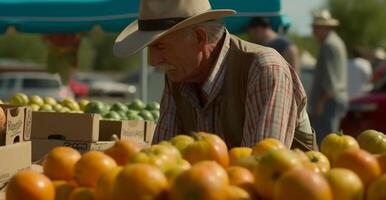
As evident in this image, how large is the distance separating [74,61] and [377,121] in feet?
12.5

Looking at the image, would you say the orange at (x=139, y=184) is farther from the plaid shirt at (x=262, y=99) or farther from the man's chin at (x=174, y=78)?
the man's chin at (x=174, y=78)

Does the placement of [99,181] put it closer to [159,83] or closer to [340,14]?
[159,83]

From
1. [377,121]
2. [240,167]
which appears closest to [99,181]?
[240,167]

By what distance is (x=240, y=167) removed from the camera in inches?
92.5

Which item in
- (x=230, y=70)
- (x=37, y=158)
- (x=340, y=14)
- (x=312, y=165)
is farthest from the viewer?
(x=340, y=14)

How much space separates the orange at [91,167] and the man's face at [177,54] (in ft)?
3.56

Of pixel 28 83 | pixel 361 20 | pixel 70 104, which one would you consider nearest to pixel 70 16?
pixel 70 104

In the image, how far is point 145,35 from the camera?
138 inches

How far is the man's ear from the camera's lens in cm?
350

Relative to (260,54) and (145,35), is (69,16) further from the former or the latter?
(260,54)

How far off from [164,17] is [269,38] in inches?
178

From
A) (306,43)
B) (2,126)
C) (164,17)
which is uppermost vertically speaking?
(164,17)

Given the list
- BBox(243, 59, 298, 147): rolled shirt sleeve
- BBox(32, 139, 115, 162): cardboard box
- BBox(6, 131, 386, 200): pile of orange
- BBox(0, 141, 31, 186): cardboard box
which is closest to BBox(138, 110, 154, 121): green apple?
BBox(32, 139, 115, 162): cardboard box

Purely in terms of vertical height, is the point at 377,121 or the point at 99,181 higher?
the point at 99,181
